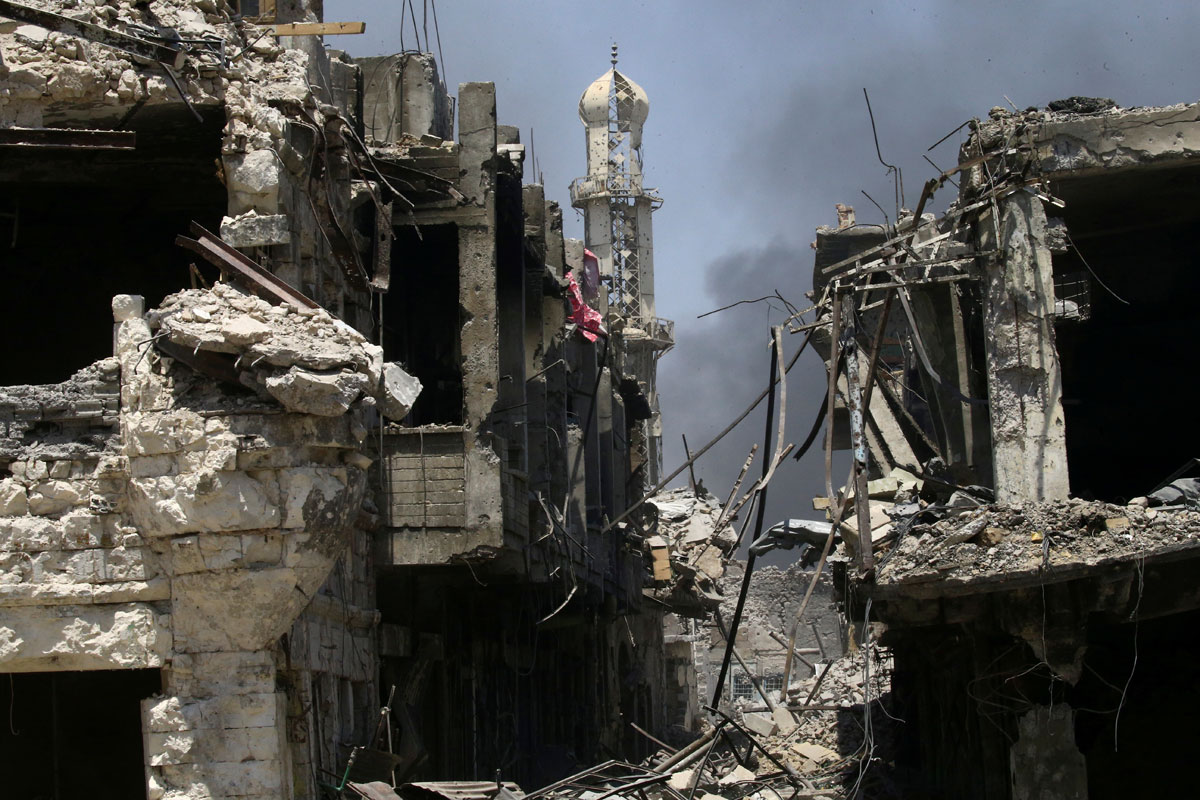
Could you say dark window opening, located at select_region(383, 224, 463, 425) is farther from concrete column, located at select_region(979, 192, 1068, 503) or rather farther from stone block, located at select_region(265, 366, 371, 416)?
stone block, located at select_region(265, 366, 371, 416)

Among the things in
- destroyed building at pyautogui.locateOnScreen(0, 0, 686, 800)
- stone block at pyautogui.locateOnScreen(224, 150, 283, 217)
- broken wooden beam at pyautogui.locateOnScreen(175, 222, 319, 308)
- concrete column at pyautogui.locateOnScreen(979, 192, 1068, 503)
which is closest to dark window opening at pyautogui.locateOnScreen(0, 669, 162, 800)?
destroyed building at pyautogui.locateOnScreen(0, 0, 686, 800)

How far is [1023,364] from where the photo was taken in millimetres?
13195

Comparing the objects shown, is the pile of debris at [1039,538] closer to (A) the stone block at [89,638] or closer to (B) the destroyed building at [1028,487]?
(B) the destroyed building at [1028,487]

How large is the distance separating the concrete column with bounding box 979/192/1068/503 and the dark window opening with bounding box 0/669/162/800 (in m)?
7.63

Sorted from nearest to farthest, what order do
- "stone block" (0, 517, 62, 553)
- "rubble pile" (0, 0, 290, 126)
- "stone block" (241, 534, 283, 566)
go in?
"stone block" (241, 534, 283, 566) < "stone block" (0, 517, 62, 553) < "rubble pile" (0, 0, 290, 126)

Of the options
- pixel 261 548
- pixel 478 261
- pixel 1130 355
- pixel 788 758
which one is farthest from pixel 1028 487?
pixel 788 758

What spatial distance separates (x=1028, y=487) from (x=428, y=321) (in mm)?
6913

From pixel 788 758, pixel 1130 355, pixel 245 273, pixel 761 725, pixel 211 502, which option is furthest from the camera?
pixel 761 725

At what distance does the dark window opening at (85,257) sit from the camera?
45.2 ft

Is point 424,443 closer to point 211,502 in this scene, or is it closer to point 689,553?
point 211,502

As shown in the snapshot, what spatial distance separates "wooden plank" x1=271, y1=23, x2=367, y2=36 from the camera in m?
12.3

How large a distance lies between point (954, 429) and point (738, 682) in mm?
28958

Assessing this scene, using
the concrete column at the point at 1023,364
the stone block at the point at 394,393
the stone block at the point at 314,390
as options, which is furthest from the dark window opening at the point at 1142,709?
the stone block at the point at 314,390

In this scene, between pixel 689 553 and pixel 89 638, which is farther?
pixel 689 553
